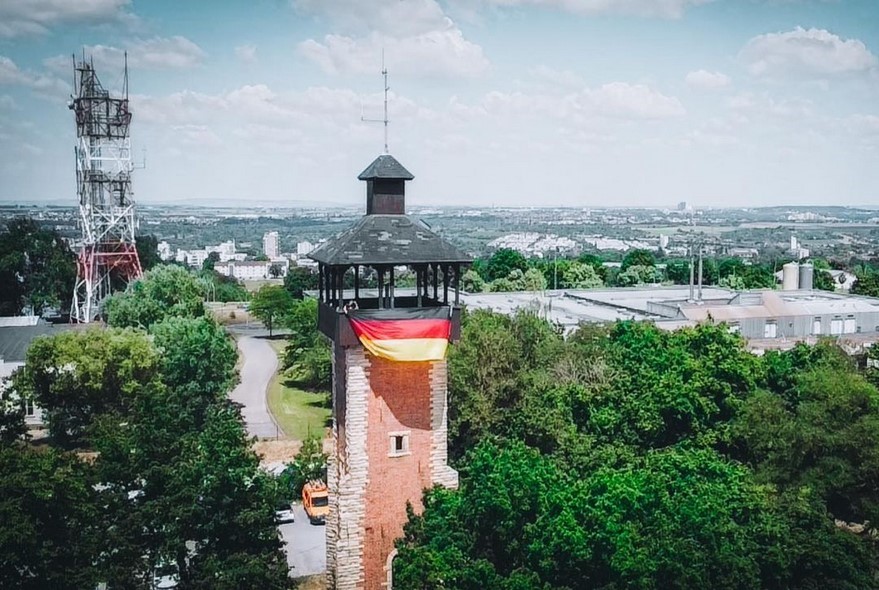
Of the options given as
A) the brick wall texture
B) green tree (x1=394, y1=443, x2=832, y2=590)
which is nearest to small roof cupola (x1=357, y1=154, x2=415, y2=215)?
the brick wall texture

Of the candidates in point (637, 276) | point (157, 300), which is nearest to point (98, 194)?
point (157, 300)

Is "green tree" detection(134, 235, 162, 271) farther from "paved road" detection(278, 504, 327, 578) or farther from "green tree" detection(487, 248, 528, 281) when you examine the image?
"paved road" detection(278, 504, 327, 578)

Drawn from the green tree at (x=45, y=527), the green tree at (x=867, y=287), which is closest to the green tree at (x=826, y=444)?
the green tree at (x=45, y=527)

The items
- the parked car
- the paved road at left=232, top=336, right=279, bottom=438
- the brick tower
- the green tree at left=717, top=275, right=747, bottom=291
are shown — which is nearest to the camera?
the brick tower

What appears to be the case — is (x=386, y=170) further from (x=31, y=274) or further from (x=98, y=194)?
(x=31, y=274)

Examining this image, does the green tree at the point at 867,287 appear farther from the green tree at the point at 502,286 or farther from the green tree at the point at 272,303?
the green tree at the point at 272,303
